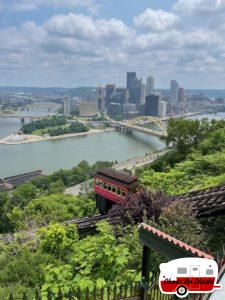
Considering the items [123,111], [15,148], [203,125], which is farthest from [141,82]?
[203,125]

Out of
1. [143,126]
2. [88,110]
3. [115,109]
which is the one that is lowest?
[143,126]

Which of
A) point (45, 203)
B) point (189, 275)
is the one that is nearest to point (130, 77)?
point (45, 203)

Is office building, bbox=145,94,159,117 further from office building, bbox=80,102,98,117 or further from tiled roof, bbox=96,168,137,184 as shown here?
tiled roof, bbox=96,168,137,184

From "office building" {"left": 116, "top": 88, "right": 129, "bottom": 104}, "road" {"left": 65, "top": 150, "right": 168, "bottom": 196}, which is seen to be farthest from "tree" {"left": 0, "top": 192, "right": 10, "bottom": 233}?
"office building" {"left": 116, "top": 88, "right": 129, "bottom": 104}

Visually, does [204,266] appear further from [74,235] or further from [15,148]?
[15,148]

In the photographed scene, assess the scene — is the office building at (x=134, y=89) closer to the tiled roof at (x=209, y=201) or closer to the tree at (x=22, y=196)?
the tree at (x=22, y=196)

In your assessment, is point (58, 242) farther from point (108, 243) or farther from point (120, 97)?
point (120, 97)
